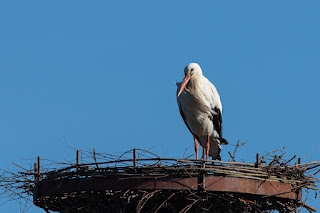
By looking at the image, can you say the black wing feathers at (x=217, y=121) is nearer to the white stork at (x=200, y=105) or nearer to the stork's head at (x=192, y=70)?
the white stork at (x=200, y=105)

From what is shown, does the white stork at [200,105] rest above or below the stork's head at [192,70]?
below

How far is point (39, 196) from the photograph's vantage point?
9.62 m

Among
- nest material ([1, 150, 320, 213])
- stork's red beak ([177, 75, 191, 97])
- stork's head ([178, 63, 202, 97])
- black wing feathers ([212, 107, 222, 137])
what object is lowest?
nest material ([1, 150, 320, 213])

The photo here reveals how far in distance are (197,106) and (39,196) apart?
3.07 metres

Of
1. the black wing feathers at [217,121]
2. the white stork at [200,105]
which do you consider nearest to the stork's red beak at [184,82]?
the white stork at [200,105]

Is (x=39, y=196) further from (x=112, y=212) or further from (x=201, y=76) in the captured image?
(x=201, y=76)

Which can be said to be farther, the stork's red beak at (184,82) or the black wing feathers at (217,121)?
the black wing feathers at (217,121)

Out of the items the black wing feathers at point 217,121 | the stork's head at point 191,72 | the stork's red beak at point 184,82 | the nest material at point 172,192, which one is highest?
the stork's head at point 191,72

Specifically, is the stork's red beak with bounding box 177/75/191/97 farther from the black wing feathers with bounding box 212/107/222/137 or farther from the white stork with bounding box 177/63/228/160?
the black wing feathers with bounding box 212/107/222/137

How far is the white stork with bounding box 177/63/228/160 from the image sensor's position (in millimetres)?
11625

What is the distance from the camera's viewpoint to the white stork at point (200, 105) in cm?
1162

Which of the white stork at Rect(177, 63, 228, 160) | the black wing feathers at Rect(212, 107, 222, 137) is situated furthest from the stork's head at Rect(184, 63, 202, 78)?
the black wing feathers at Rect(212, 107, 222, 137)

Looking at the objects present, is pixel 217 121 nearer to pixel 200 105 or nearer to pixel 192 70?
pixel 200 105

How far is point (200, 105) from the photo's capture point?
1161cm
